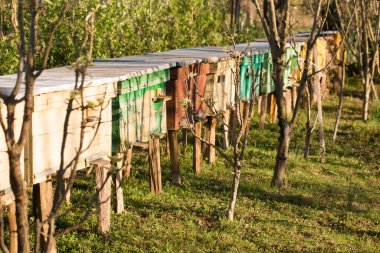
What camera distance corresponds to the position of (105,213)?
322 inches

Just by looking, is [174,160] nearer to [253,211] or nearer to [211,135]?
[211,135]

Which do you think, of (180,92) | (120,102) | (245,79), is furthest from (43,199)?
(245,79)

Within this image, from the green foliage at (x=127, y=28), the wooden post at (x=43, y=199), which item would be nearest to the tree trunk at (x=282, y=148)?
the green foliage at (x=127, y=28)

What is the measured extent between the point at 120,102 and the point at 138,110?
1.71ft

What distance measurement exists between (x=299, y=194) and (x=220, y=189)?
1154mm

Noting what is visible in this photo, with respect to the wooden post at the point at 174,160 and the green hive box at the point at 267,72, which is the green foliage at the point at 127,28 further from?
the wooden post at the point at 174,160

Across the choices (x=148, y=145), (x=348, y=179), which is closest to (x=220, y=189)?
(x=148, y=145)

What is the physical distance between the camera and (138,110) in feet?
28.6

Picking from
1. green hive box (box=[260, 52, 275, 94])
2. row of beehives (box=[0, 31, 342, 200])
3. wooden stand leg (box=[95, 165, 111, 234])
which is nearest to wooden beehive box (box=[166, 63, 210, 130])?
row of beehives (box=[0, 31, 342, 200])

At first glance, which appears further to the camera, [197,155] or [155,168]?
[197,155]

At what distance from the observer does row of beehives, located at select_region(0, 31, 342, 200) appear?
6773 millimetres

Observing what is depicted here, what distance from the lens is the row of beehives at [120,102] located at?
6.77m

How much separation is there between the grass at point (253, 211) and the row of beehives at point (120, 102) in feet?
3.16

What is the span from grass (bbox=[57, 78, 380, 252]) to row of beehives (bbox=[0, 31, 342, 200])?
96 cm
